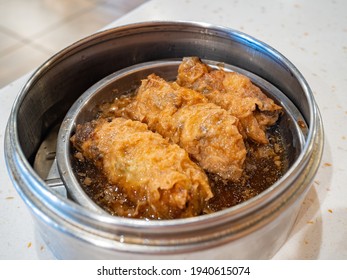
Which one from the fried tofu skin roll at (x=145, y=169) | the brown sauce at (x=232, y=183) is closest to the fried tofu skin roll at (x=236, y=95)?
the brown sauce at (x=232, y=183)

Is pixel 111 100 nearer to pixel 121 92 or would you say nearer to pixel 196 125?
pixel 121 92

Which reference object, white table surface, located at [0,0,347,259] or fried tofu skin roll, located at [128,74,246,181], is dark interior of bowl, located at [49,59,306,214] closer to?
fried tofu skin roll, located at [128,74,246,181]

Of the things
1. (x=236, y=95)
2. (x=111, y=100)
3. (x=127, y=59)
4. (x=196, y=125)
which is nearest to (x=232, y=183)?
(x=196, y=125)

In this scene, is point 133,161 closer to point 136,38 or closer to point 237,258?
point 237,258

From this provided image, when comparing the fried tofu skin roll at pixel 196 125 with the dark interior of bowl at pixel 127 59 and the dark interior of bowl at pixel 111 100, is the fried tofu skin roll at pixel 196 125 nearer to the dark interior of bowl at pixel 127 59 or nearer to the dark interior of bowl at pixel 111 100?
the dark interior of bowl at pixel 111 100

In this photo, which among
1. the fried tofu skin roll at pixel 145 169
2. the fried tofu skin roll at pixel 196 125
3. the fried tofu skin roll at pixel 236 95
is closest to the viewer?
the fried tofu skin roll at pixel 145 169

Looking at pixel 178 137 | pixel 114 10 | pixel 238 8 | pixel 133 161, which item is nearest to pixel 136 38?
pixel 178 137

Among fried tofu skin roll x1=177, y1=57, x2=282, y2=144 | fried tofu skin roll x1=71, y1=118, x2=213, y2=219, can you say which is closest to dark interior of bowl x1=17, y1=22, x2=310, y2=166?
fried tofu skin roll x1=177, y1=57, x2=282, y2=144
